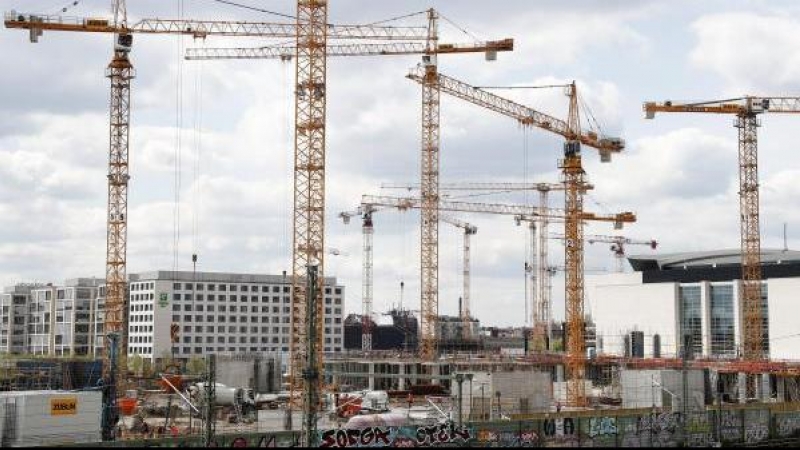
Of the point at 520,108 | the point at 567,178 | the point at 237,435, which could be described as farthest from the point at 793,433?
the point at 520,108

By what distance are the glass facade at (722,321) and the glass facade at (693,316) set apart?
182 centimetres

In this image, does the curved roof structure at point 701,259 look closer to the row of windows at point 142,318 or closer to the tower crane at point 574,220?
the tower crane at point 574,220

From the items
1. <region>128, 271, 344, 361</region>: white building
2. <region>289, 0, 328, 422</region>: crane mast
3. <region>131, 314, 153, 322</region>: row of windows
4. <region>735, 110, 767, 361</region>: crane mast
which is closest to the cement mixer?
<region>289, 0, 328, 422</region>: crane mast

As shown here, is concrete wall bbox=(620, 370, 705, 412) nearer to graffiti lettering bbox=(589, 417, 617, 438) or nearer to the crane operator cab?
graffiti lettering bbox=(589, 417, 617, 438)

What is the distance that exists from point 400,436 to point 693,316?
9534 centimetres

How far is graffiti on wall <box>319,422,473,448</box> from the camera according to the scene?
1906 inches

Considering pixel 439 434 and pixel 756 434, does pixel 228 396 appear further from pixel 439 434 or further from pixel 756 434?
pixel 756 434

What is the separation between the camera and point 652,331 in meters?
142

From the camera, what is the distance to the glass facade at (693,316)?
449 feet

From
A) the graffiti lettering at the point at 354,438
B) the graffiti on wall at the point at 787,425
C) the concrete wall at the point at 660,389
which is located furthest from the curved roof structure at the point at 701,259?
the graffiti lettering at the point at 354,438

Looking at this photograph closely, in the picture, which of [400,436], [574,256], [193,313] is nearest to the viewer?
[400,436]

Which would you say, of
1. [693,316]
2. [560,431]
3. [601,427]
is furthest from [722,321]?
[560,431]

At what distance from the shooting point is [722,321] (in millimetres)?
134500

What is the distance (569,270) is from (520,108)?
2748 cm
